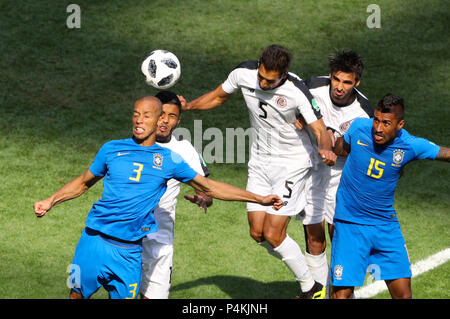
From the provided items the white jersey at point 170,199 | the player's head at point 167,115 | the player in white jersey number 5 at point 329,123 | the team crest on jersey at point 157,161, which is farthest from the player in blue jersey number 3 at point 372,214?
the team crest on jersey at point 157,161

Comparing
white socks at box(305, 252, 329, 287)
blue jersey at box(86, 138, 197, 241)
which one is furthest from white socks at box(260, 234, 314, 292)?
blue jersey at box(86, 138, 197, 241)

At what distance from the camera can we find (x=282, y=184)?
8875mm

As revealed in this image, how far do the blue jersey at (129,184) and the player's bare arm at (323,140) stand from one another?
4.76 feet

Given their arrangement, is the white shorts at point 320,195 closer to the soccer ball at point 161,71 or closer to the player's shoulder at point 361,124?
the player's shoulder at point 361,124

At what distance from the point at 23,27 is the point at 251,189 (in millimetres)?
7564

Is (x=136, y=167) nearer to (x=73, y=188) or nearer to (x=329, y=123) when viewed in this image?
(x=73, y=188)

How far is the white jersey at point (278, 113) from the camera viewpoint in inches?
336

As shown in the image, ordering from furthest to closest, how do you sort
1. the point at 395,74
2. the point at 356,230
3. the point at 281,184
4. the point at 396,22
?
1. the point at 396,22
2. the point at 395,74
3. the point at 281,184
4. the point at 356,230

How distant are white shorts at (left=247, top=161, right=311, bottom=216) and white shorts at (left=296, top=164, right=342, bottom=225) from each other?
0.62 ft

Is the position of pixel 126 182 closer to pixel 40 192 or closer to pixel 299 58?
pixel 40 192

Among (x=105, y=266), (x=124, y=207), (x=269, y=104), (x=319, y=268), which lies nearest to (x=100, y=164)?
(x=124, y=207)

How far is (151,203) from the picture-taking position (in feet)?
23.9

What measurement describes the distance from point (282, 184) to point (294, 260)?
0.80 metres

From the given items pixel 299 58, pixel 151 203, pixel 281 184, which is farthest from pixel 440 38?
pixel 151 203
